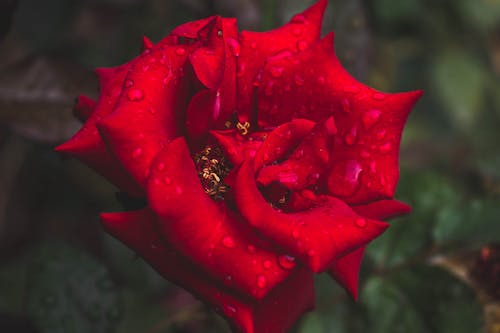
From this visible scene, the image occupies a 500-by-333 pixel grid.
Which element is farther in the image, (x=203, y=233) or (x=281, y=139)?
(x=281, y=139)

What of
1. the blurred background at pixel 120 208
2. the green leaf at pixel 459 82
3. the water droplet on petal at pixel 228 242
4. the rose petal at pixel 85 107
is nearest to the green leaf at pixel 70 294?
the blurred background at pixel 120 208

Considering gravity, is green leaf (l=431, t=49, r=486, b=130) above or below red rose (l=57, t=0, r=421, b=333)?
below

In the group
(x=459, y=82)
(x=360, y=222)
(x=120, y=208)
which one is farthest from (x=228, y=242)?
(x=459, y=82)

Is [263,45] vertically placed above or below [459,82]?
above

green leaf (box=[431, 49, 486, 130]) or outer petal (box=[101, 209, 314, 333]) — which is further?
green leaf (box=[431, 49, 486, 130])

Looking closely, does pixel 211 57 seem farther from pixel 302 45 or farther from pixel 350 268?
pixel 350 268

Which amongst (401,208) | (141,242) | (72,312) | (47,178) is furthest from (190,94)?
(47,178)

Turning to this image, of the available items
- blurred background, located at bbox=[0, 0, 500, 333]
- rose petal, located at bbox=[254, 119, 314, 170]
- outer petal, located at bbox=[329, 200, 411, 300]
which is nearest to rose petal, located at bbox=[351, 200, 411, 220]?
outer petal, located at bbox=[329, 200, 411, 300]

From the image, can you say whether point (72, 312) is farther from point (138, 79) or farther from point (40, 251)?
point (138, 79)

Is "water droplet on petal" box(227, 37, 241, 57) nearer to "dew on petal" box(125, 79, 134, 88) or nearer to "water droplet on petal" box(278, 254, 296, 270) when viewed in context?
"dew on petal" box(125, 79, 134, 88)
